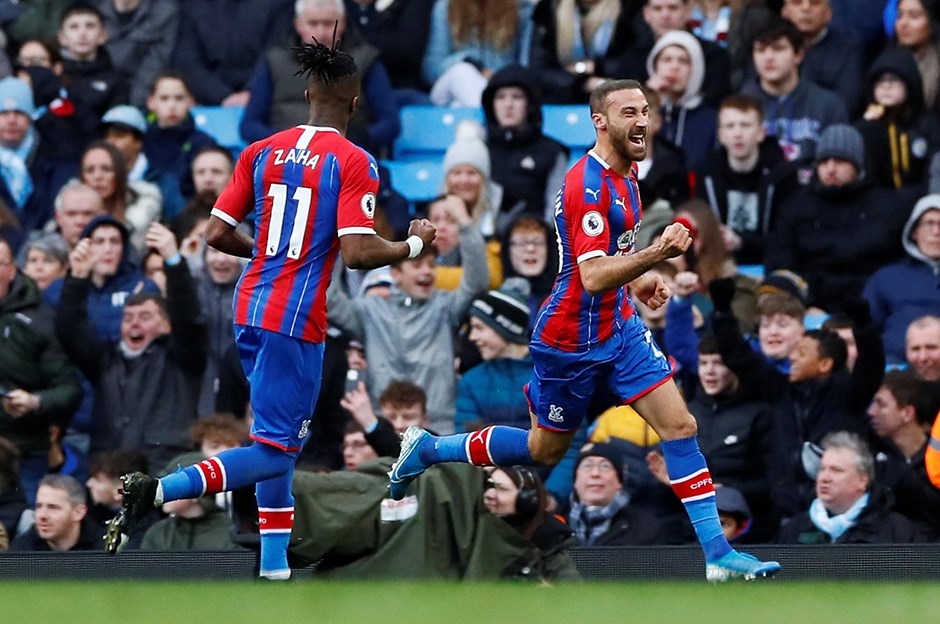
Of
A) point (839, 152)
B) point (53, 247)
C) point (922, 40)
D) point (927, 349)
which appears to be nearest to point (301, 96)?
point (53, 247)

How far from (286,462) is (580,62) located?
6.15 meters

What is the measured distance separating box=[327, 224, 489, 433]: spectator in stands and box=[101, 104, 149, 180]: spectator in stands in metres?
2.71

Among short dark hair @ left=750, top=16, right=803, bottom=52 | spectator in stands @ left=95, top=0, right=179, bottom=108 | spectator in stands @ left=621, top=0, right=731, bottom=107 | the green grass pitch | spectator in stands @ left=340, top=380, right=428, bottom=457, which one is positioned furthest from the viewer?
spectator in stands @ left=95, top=0, right=179, bottom=108

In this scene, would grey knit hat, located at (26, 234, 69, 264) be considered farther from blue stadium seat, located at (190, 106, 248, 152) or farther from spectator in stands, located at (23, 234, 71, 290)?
blue stadium seat, located at (190, 106, 248, 152)

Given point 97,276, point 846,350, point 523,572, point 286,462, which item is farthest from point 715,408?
point 97,276

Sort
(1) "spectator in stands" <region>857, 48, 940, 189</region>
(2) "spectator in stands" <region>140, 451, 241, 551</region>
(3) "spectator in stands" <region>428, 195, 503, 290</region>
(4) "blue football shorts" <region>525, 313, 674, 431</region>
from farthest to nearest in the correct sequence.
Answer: (1) "spectator in stands" <region>857, 48, 940, 189</region> → (3) "spectator in stands" <region>428, 195, 503, 290</region> → (2) "spectator in stands" <region>140, 451, 241, 551</region> → (4) "blue football shorts" <region>525, 313, 674, 431</region>

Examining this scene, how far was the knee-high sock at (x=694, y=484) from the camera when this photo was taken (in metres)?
8.05

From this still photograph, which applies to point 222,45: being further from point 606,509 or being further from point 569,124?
point 606,509

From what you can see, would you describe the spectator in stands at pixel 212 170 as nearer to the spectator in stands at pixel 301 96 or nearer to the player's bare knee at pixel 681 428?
the spectator in stands at pixel 301 96

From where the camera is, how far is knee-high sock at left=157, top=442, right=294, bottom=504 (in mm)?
8016

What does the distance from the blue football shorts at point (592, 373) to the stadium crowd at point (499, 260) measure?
0.39m

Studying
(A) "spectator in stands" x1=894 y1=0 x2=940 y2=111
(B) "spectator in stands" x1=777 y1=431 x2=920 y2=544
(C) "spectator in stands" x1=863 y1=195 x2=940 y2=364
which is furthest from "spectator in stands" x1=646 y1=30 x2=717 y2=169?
(B) "spectator in stands" x1=777 y1=431 x2=920 y2=544

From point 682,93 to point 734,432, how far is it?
128 inches

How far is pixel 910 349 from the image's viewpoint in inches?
424
